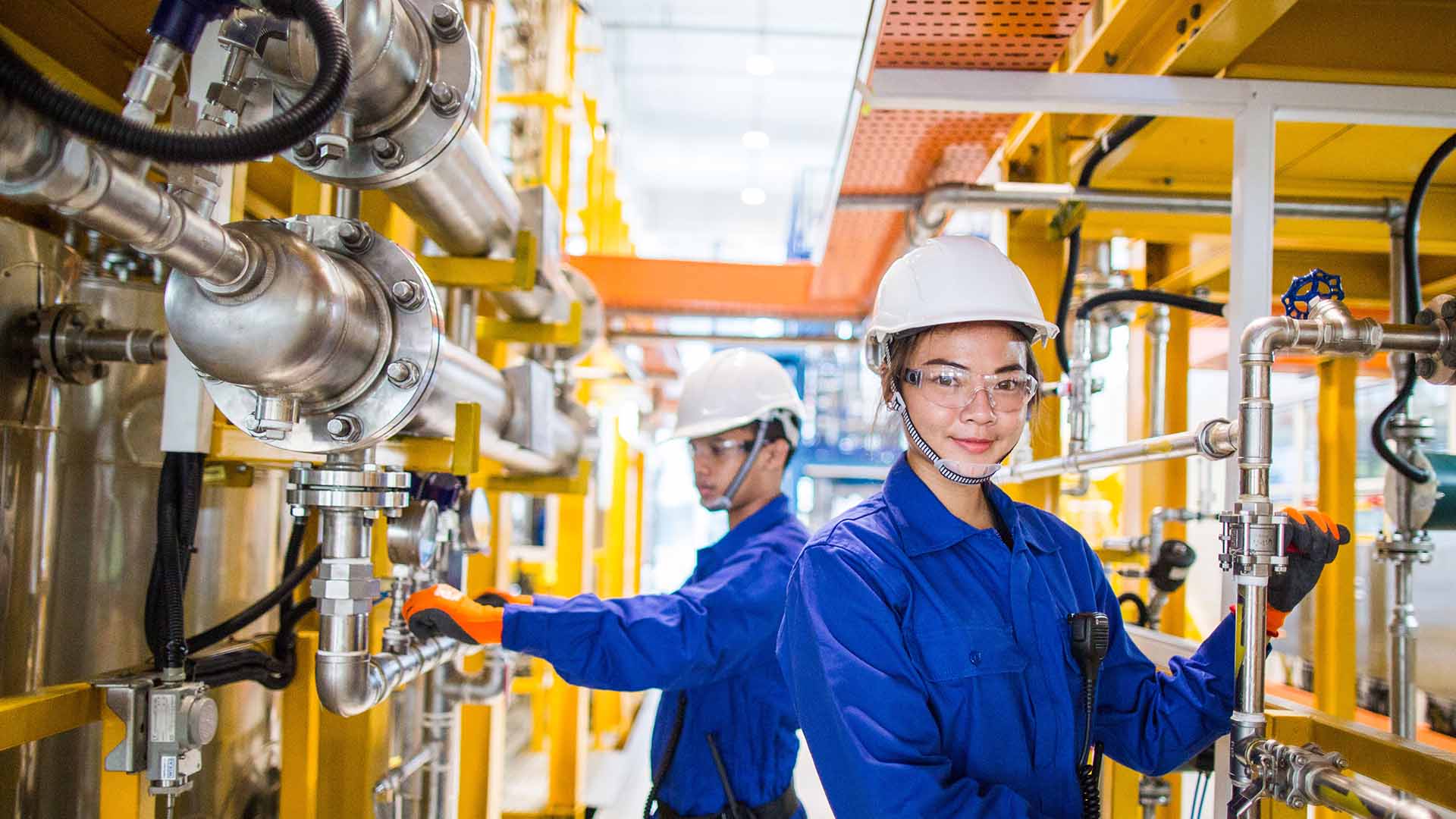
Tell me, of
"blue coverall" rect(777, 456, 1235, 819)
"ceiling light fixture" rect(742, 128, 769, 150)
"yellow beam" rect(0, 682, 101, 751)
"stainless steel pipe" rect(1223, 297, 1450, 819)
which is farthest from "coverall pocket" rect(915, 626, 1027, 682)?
"ceiling light fixture" rect(742, 128, 769, 150)

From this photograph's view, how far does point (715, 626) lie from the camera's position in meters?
2.13

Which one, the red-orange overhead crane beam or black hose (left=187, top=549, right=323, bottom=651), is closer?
black hose (left=187, top=549, right=323, bottom=651)

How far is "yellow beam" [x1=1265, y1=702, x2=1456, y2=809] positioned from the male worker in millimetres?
970

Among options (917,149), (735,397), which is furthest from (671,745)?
(917,149)

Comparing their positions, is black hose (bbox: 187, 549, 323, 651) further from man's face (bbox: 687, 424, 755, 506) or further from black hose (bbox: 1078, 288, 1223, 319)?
black hose (bbox: 1078, 288, 1223, 319)

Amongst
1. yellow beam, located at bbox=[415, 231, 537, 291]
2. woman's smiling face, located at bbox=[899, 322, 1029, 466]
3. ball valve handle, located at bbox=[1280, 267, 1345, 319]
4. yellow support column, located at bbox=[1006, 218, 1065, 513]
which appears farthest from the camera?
yellow support column, located at bbox=[1006, 218, 1065, 513]

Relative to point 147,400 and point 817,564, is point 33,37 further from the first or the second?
point 817,564

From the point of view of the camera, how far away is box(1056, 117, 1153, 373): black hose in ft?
7.67

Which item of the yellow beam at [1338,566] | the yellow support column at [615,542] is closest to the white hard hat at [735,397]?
the yellow beam at [1338,566]

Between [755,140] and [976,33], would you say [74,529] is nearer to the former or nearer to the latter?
[976,33]

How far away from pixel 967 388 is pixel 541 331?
1.56 m

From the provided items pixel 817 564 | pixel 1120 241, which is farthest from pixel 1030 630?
pixel 1120 241

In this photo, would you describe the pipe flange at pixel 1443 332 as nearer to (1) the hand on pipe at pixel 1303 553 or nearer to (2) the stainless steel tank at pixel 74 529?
(1) the hand on pipe at pixel 1303 553

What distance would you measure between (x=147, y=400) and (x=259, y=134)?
1.34 m
